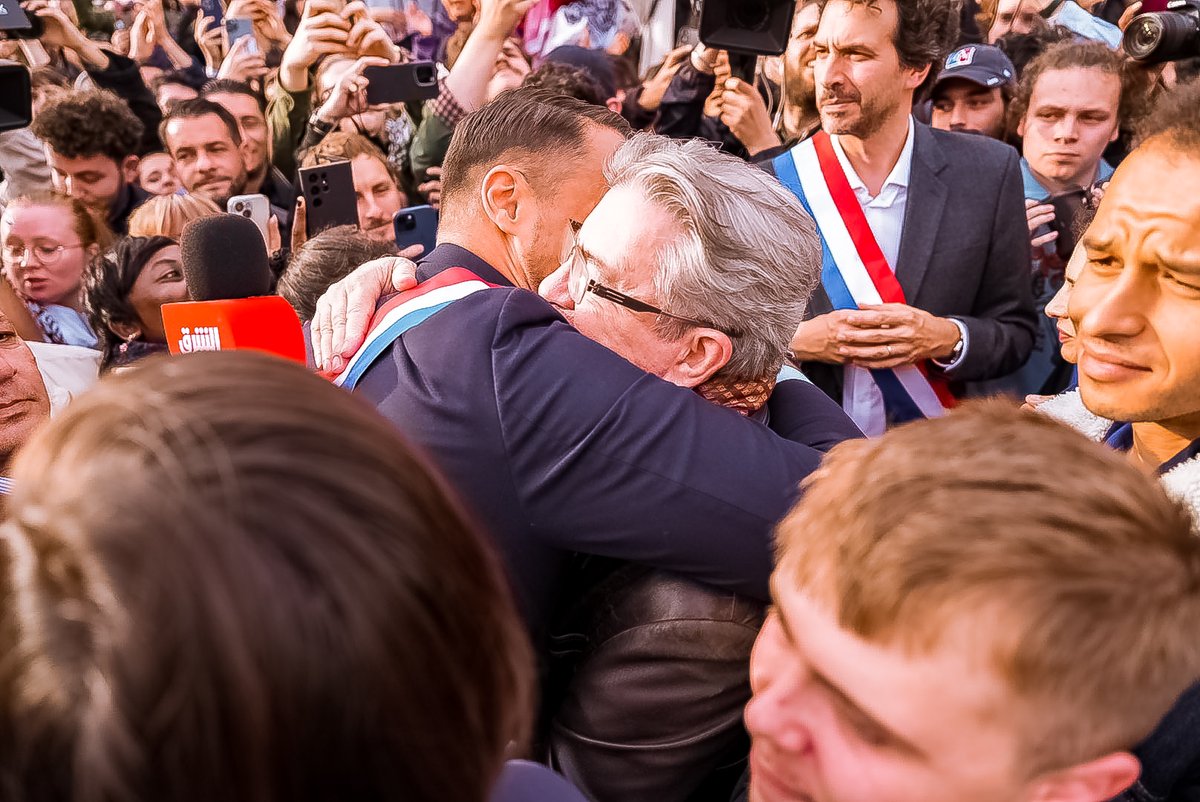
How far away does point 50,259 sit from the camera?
3682 millimetres

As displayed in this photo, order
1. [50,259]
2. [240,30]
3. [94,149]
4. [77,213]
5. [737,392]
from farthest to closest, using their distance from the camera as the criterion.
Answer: [240,30] → [94,149] → [77,213] → [50,259] → [737,392]

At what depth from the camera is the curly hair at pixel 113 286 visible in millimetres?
3150

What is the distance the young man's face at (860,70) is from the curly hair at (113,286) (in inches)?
83.6

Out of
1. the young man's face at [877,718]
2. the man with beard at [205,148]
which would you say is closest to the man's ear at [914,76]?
the young man's face at [877,718]

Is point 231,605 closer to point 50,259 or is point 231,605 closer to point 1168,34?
point 1168,34

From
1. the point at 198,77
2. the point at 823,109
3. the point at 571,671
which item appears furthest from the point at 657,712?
the point at 198,77

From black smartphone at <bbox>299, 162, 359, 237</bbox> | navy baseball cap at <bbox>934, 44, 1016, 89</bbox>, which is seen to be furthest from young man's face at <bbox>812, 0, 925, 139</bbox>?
black smartphone at <bbox>299, 162, 359, 237</bbox>

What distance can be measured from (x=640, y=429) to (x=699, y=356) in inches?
13.3

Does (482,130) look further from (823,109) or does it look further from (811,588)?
(811,588)

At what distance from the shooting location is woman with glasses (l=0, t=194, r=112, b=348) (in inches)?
143


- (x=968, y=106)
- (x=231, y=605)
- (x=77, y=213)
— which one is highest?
(x=231, y=605)

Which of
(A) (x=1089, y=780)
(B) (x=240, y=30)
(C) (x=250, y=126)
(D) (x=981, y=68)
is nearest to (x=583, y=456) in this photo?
(A) (x=1089, y=780)

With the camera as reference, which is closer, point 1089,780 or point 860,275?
point 1089,780

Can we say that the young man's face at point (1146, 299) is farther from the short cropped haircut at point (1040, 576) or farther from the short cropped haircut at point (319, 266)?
the short cropped haircut at point (319, 266)
